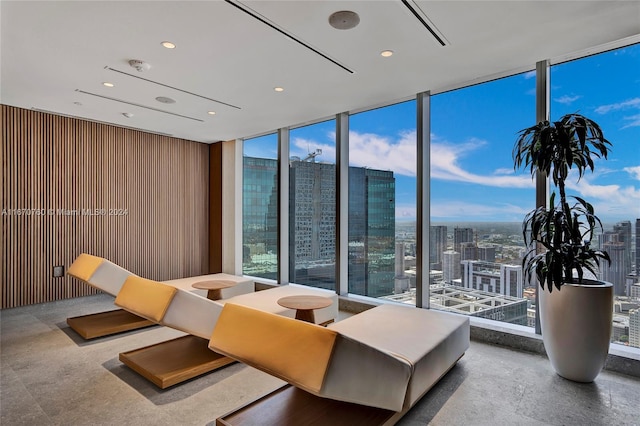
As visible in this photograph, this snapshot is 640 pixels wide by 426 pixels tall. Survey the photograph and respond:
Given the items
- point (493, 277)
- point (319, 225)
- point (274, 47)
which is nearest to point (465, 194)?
point (493, 277)

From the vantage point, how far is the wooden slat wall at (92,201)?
5094 mm

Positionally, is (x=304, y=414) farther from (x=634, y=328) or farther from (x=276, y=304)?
(x=634, y=328)

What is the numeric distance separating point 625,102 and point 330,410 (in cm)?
395

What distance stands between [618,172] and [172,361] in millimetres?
4638

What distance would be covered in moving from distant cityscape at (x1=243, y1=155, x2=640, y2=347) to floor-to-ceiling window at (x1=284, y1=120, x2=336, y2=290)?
0.02 meters

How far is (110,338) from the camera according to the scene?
3949mm

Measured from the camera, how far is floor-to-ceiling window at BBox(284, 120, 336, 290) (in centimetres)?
Result: 570

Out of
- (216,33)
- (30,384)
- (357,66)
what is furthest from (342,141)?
(30,384)

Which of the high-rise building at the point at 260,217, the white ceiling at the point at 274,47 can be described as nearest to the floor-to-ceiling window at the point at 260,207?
the high-rise building at the point at 260,217

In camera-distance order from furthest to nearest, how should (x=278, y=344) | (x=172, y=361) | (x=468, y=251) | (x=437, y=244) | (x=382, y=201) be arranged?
(x=382, y=201) < (x=437, y=244) < (x=468, y=251) < (x=172, y=361) < (x=278, y=344)

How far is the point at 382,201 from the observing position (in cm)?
512

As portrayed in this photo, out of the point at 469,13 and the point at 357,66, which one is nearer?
the point at 469,13

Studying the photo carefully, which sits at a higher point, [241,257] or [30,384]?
[241,257]

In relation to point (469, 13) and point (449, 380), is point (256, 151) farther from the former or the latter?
point (449, 380)
